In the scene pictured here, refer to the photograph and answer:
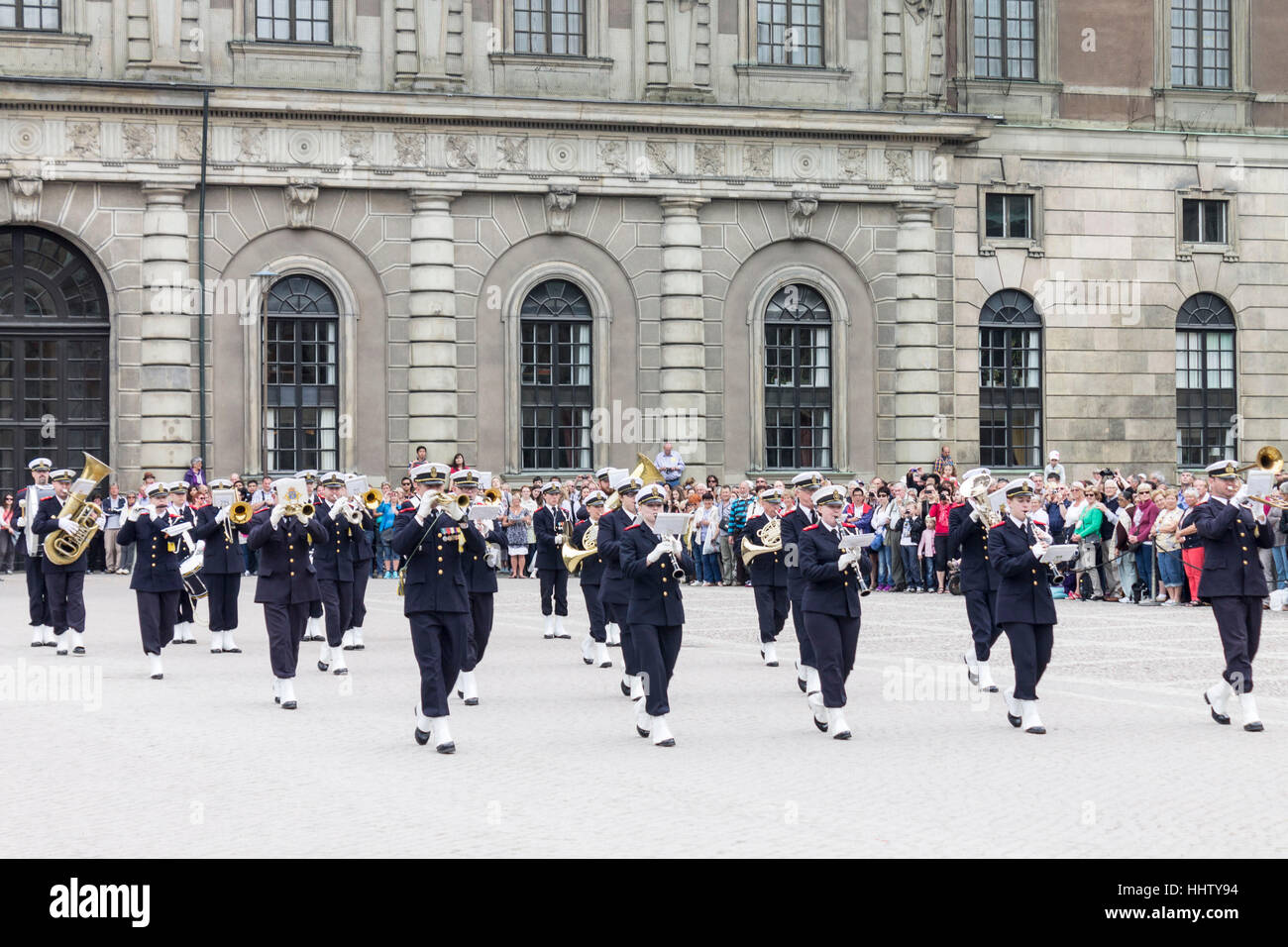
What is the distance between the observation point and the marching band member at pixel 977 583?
1845 cm

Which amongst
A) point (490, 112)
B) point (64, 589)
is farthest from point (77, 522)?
point (490, 112)

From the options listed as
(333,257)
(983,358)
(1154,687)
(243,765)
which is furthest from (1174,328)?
(243,765)

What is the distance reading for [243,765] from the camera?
528 inches

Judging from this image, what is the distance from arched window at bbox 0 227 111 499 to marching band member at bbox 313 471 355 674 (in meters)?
16.9

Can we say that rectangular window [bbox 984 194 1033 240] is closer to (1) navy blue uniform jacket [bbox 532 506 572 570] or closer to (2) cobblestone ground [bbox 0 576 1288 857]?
(1) navy blue uniform jacket [bbox 532 506 572 570]

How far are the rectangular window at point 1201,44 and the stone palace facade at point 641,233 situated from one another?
8 cm

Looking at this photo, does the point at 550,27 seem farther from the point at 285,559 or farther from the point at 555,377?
the point at 285,559

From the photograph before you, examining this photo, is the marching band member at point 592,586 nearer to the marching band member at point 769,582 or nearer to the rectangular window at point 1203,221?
the marching band member at point 769,582

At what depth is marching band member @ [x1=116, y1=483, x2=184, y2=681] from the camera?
65.9 ft

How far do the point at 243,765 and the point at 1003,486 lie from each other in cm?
674

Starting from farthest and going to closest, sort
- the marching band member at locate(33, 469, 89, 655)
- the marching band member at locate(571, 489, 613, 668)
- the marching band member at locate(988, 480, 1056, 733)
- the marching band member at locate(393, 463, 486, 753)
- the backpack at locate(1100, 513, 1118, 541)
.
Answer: the backpack at locate(1100, 513, 1118, 541) → the marching band member at locate(33, 469, 89, 655) → the marching band member at locate(571, 489, 613, 668) → the marching band member at locate(988, 480, 1056, 733) → the marching band member at locate(393, 463, 486, 753)

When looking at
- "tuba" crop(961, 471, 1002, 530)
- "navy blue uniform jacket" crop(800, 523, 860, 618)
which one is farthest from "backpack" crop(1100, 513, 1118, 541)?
"navy blue uniform jacket" crop(800, 523, 860, 618)

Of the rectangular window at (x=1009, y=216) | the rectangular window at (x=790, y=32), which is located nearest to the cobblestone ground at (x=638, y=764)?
the rectangular window at (x=1009, y=216)

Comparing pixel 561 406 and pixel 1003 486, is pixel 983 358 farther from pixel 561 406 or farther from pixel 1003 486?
pixel 1003 486
